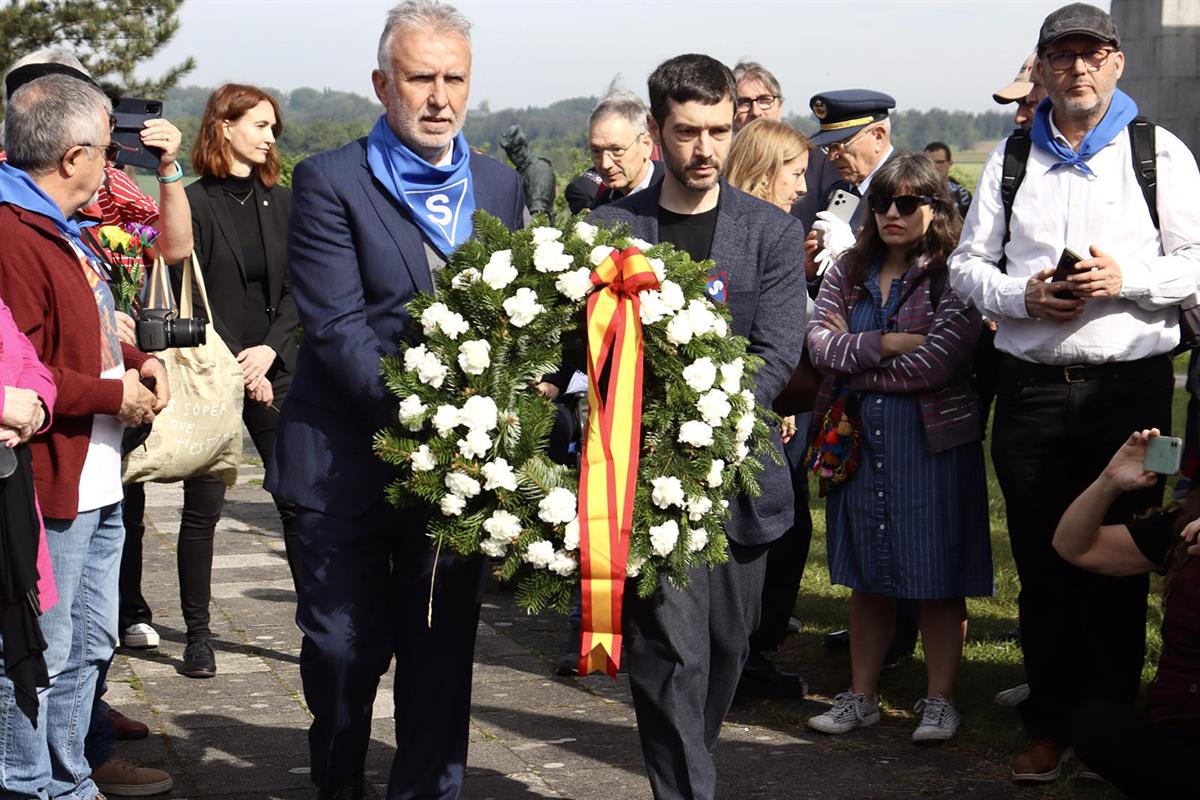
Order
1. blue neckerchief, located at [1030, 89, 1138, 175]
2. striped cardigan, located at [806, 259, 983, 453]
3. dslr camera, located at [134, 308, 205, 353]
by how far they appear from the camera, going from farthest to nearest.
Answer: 1. striped cardigan, located at [806, 259, 983, 453]
2. blue neckerchief, located at [1030, 89, 1138, 175]
3. dslr camera, located at [134, 308, 205, 353]

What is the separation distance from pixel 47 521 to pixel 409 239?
4.32ft

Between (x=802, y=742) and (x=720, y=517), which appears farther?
(x=802, y=742)

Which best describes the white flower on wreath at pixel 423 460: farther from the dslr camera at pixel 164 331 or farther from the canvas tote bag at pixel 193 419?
the canvas tote bag at pixel 193 419

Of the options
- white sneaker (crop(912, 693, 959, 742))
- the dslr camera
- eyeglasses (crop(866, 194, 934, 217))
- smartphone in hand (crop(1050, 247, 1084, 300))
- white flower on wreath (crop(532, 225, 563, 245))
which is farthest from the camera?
eyeglasses (crop(866, 194, 934, 217))

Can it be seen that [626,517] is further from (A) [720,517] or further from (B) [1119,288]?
(B) [1119,288]

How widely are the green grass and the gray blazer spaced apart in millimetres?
1635

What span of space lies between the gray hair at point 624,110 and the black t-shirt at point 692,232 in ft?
10.9

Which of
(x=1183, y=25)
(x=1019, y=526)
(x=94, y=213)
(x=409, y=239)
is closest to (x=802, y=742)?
(x=1019, y=526)

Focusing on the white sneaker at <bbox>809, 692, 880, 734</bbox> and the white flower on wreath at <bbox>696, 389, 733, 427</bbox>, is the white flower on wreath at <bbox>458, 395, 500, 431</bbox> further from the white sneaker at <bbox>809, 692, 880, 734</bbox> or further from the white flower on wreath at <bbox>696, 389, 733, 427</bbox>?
the white sneaker at <bbox>809, 692, 880, 734</bbox>

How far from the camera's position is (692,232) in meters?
4.82

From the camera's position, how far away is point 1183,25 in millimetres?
26516

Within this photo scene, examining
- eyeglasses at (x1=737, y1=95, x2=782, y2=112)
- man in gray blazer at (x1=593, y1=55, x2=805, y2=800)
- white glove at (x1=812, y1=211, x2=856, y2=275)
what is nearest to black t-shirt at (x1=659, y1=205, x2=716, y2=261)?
man in gray blazer at (x1=593, y1=55, x2=805, y2=800)

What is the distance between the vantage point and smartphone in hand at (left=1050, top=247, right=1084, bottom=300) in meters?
5.35

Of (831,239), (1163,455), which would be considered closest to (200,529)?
(831,239)
